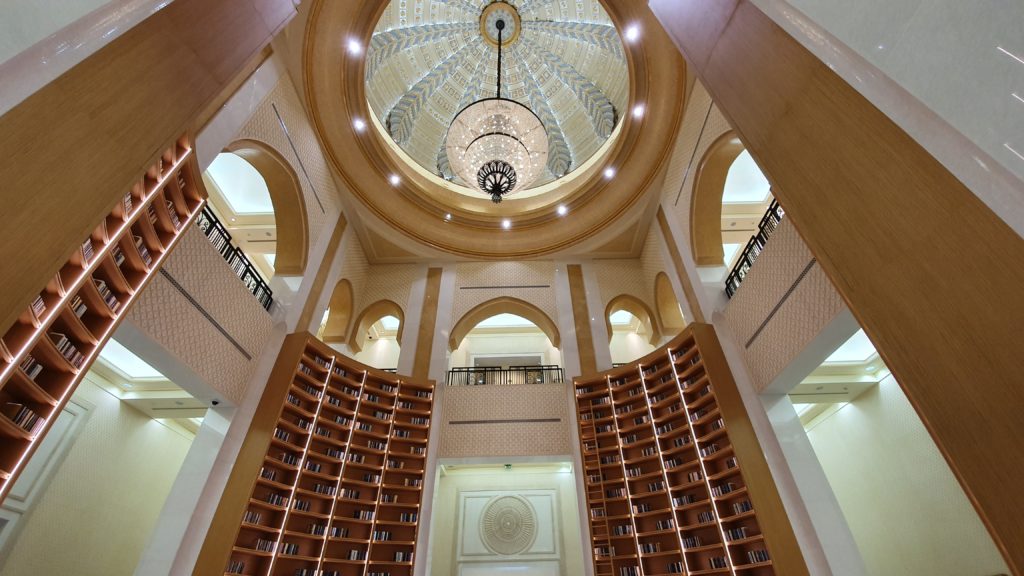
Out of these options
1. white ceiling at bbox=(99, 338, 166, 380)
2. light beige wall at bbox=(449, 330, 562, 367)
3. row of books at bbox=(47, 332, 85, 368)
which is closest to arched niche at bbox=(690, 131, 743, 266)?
light beige wall at bbox=(449, 330, 562, 367)

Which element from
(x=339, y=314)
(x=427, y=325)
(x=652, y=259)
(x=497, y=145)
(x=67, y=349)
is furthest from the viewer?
(x=652, y=259)

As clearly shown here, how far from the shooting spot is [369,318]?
29.0 feet

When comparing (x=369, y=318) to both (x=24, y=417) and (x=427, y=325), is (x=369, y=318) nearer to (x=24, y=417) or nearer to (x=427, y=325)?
(x=427, y=325)

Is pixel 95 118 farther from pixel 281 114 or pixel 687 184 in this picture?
pixel 687 184

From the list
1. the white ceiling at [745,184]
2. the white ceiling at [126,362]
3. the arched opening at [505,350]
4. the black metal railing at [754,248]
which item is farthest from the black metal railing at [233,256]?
the white ceiling at [745,184]

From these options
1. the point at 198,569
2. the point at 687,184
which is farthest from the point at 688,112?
the point at 198,569

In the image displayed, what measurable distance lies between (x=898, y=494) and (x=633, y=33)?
327 inches

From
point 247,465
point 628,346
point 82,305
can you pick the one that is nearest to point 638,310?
point 628,346

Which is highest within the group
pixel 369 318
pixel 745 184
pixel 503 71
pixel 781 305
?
pixel 503 71

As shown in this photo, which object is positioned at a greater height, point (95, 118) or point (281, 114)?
point (281, 114)

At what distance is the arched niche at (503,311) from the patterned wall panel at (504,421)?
1196 mm

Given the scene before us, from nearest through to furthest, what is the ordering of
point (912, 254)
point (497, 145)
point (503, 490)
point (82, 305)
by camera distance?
point (912, 254) → point (82, 305) → point (497, 145) → point (503, 490)

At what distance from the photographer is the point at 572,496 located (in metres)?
8.16

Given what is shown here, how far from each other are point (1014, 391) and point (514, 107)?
6.37 m
